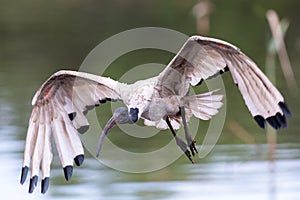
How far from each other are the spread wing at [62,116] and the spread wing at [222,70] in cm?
40

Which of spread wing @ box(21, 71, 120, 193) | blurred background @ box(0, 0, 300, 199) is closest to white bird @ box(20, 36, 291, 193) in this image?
spread wing @ box(21, 71, 120, 193)

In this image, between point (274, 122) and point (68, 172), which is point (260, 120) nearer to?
point (274, 122)

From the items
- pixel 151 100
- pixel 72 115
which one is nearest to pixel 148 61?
pixel 72 115

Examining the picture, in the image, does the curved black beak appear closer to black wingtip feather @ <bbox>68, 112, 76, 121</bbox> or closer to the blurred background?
black wingtip feather @ <bbox>68, 112, 76, 121</bbox>

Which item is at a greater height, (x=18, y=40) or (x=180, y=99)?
(x=180, y=99)

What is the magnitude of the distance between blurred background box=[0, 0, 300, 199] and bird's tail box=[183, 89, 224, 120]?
3.03ft

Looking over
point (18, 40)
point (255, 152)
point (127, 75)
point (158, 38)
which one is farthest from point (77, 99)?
point (18, 40)

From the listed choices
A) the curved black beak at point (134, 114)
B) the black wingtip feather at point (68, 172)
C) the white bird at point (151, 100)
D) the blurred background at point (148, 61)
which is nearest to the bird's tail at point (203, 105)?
the white bird at point (151, 100)

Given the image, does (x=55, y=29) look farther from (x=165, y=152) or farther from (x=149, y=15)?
(x=165, y=152)

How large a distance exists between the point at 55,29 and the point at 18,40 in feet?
3.48

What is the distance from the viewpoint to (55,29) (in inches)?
722

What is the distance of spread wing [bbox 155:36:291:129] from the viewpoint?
6125mm

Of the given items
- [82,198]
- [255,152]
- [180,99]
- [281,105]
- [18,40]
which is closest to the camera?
[281,105]

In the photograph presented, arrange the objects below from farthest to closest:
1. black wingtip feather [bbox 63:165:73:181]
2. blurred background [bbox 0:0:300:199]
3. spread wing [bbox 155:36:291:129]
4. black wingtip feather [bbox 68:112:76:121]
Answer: blurred background [bbox 0:0:300:199], black wingtip feather [bbox 68:112:76:121], black wingtip feather [bbox 63:165:73:181], spread wing [bbox 155:36:291:129]
